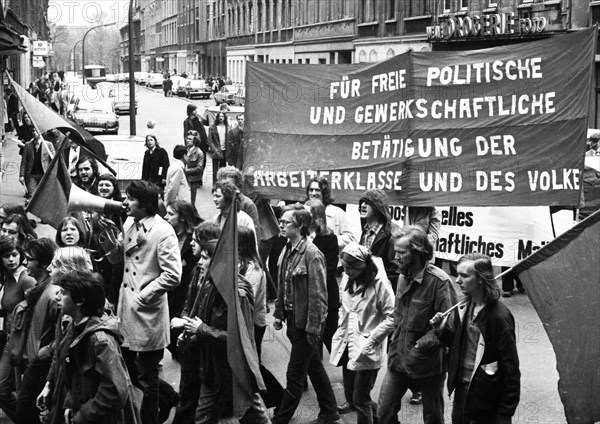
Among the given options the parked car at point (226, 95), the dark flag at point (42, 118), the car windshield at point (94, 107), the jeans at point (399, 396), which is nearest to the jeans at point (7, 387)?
the jeans at point (399, 396)

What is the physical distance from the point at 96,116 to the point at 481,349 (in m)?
31.0

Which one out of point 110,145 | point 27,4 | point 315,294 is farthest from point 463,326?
point 27,4

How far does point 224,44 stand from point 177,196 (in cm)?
6455

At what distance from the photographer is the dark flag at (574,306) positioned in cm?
588

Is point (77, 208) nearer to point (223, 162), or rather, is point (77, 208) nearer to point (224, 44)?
point (223, 162)

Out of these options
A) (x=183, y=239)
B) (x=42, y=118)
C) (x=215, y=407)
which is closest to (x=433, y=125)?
(x=183, y=239)

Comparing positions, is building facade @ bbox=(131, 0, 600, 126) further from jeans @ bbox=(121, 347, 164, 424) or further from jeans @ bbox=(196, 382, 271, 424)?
jeans @ bbox=(196, 382, 271, 424)

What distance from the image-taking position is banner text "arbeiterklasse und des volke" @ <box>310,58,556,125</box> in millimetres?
9234

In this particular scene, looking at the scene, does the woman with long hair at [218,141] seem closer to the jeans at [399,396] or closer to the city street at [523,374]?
the city street at [523,374]

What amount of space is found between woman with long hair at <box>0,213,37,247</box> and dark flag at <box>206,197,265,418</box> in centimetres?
246

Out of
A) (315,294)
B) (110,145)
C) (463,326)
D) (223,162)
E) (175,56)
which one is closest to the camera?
(463,326)

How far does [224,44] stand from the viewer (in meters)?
77.1

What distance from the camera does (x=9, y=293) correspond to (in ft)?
25.0

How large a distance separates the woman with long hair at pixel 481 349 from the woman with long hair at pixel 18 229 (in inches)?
143
